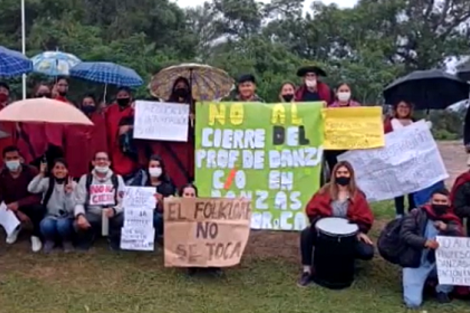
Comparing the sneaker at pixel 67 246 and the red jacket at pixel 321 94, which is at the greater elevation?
the red jacket at pixel 321 94

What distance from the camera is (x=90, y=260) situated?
8.14 metres

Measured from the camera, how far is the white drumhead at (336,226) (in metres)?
7.35

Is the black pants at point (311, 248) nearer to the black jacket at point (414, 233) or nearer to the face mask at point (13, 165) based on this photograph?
the black jacket at point (414, 233)

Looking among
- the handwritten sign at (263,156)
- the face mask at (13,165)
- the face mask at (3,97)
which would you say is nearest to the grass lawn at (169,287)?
the handwritten sign at (263,156)

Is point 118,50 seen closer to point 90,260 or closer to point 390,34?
point 390,34

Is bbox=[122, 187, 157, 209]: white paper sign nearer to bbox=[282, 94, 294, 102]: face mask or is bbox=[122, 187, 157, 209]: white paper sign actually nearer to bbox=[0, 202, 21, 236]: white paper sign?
bbox=[0, 202, 21, 236]: white paper sign

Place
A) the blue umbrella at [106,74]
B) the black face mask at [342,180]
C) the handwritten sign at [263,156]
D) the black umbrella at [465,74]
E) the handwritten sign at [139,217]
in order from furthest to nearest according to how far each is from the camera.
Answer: the blue umbrella at [106,74] < the handwritten sign at [263,156] < the handwritten sign at [139,217] < the black umbrella at [465,74] < the black face mask at [342,180]

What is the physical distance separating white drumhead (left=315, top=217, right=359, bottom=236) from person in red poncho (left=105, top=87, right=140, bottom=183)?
2424 millimetres

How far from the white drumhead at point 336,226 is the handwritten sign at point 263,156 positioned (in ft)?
4.31

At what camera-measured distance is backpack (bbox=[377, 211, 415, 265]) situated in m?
→ 7.25

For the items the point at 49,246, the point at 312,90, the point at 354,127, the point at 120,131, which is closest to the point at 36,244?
the point at 49,246

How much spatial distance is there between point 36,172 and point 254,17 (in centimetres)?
3493

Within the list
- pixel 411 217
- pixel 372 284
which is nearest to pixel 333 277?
pixel 372 284

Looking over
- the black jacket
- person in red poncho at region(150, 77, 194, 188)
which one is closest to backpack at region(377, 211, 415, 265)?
the black jacket
